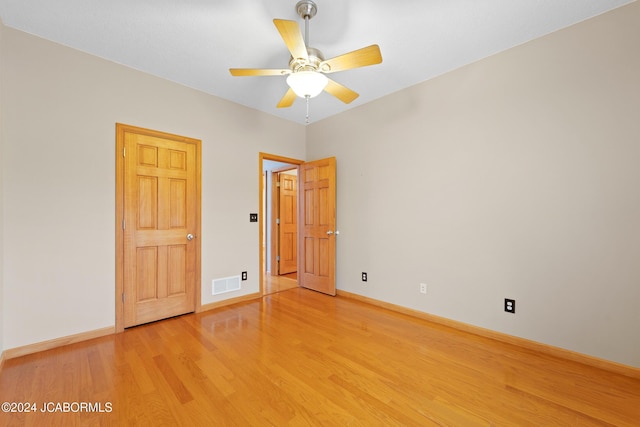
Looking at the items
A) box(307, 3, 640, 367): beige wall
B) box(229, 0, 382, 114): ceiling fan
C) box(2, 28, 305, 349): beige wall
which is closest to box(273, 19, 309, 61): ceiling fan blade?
box(229, 0, 382, 114): ceiling fan

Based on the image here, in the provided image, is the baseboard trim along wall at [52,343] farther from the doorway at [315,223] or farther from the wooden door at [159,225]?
the doorway at [315,223]

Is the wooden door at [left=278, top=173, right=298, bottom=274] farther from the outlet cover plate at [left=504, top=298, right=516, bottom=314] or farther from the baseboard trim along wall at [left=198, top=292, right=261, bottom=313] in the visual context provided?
the outlet cover plate at [left=504, top=298, right=516, bottom=314]

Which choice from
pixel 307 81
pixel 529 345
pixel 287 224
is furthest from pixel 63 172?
pixel 529 345

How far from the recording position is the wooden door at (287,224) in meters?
5.31

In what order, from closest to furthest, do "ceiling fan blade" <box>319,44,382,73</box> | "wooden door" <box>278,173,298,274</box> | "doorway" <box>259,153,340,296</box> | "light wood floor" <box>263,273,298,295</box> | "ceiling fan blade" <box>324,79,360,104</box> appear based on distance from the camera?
"ceiling fan blade" <box>319,44,382,73</box>, "ceiling fan blade" <box>324,79,360,104</box>, "doorway" <box>259,153,340,296</box>, "light wood floor" <box>263,273,298,295</box>, "wooden door" <box>278,173,298,274</box>

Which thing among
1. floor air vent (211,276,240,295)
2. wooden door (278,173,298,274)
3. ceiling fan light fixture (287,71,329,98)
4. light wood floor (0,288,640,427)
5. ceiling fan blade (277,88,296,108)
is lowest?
light wood floor (0,288,640,427)

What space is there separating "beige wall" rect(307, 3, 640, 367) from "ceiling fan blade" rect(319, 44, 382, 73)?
1.42 meters

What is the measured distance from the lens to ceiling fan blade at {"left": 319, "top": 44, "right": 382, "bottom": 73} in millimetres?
1765

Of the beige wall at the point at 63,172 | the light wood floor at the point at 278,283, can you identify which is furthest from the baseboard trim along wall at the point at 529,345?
the beige wall at the point at 63,172

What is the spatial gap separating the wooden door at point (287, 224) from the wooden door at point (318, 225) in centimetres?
98

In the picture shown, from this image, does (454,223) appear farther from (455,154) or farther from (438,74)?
(438,74)

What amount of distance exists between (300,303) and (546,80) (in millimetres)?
3461

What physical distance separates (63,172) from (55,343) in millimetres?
1510

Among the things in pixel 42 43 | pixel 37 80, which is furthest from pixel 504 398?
pixel 42 43
